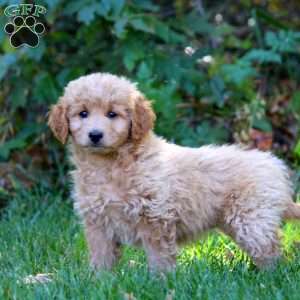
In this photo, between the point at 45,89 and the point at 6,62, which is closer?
the point at 6,62

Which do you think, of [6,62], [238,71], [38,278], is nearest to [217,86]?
[238,71]

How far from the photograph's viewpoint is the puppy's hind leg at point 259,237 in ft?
17.6

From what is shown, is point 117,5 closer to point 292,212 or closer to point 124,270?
point 292,212

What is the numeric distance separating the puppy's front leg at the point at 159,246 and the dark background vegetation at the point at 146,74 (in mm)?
2188

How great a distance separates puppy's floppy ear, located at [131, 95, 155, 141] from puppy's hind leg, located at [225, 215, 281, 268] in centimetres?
75

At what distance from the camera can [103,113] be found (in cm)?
528

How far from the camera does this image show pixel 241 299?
446cm

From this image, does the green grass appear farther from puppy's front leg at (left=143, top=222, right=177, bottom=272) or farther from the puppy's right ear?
the puppy's right ear

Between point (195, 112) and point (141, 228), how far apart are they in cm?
363

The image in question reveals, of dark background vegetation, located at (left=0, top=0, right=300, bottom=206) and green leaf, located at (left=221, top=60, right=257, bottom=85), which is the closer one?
dark background vegetation, located at (left=0, top=0, right=300, bottom=206)

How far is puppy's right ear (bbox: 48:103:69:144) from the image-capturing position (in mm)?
5424

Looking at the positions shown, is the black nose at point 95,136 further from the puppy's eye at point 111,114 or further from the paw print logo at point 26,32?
the paw print logo at point 26,32

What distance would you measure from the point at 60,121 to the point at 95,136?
1.15 ft

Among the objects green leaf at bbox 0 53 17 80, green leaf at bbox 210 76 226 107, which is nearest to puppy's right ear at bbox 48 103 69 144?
green leaf at bbox 0 53 17 80
